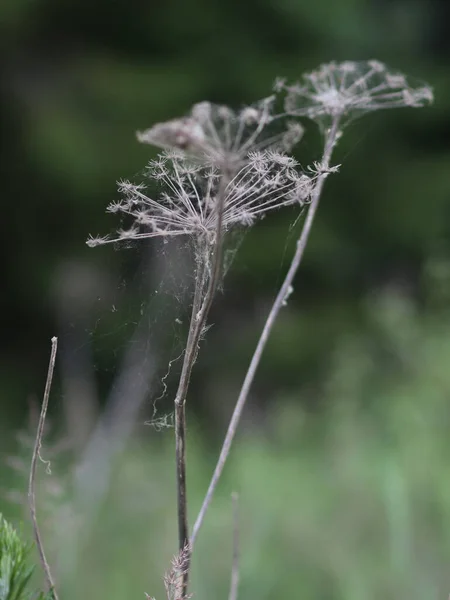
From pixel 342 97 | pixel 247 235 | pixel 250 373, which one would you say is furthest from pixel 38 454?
pixel 247 235

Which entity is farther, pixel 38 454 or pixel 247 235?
pixel 247 235

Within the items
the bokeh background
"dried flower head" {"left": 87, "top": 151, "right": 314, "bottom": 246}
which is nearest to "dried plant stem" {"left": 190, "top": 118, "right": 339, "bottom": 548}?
"dried flower head" {"left": 87, "top": 151, "right": 314, "bottom": 246}

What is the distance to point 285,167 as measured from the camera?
585 mm

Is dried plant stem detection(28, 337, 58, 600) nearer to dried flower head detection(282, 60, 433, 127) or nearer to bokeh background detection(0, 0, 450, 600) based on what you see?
dried flower head detection(282, 60, 433, 127)

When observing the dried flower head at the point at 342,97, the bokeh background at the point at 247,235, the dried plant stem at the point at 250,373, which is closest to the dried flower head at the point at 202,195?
the dried plant stem at the point at 250,373

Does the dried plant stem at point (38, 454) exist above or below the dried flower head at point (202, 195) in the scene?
Result: below

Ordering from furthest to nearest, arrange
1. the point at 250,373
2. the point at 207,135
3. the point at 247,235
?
the point at 247,235 → the point at 250,373 → the point at 207,135

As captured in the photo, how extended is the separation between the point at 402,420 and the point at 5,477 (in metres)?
1.80

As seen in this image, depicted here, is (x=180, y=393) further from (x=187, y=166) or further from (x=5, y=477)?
(x=5, y=477)

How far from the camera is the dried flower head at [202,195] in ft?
1.86

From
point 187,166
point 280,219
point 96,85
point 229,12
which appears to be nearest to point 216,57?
point 229,12

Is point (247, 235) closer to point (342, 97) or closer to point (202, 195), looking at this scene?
point (342, 97)

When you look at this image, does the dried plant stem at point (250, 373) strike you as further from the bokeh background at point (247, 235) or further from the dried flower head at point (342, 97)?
the bokeh background at point (247, 235)

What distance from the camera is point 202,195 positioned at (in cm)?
62
